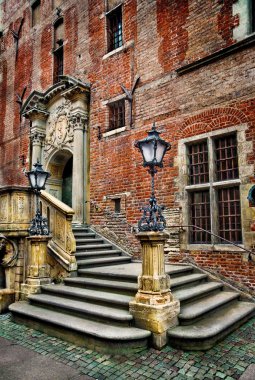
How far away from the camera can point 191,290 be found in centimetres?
533

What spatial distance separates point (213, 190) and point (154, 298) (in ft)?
10.5

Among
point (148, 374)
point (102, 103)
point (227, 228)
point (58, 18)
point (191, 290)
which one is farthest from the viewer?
point (58, 18)

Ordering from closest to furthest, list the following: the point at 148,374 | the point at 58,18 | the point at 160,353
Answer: the point at 148,374 → the point at 160,353 → the point at 58,18

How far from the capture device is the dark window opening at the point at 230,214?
632cm

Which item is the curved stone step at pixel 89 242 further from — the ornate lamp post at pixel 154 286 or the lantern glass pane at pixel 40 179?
the ornate lamp post at pixel 154 286

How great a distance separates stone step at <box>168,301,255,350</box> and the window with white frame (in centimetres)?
175

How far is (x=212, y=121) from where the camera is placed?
6.75 meters

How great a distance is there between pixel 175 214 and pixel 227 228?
1.25 m

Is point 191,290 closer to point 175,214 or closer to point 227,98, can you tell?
point 175,214

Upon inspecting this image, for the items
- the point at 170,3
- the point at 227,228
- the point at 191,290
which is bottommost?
the point at 191,290

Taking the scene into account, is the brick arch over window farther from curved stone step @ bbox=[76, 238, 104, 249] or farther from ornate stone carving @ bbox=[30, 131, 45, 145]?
ornate stone carving @ bbox=[30, 131, 45, 145]

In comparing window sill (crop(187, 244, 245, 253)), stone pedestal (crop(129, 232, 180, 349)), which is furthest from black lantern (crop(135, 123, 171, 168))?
window sill (crop(187, 244, 245, 253))

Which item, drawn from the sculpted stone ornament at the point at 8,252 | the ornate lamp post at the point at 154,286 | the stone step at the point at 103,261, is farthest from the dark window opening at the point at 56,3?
the stone step at the point at 103,261

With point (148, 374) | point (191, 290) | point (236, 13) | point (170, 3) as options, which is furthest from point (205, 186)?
point (170, 3)
